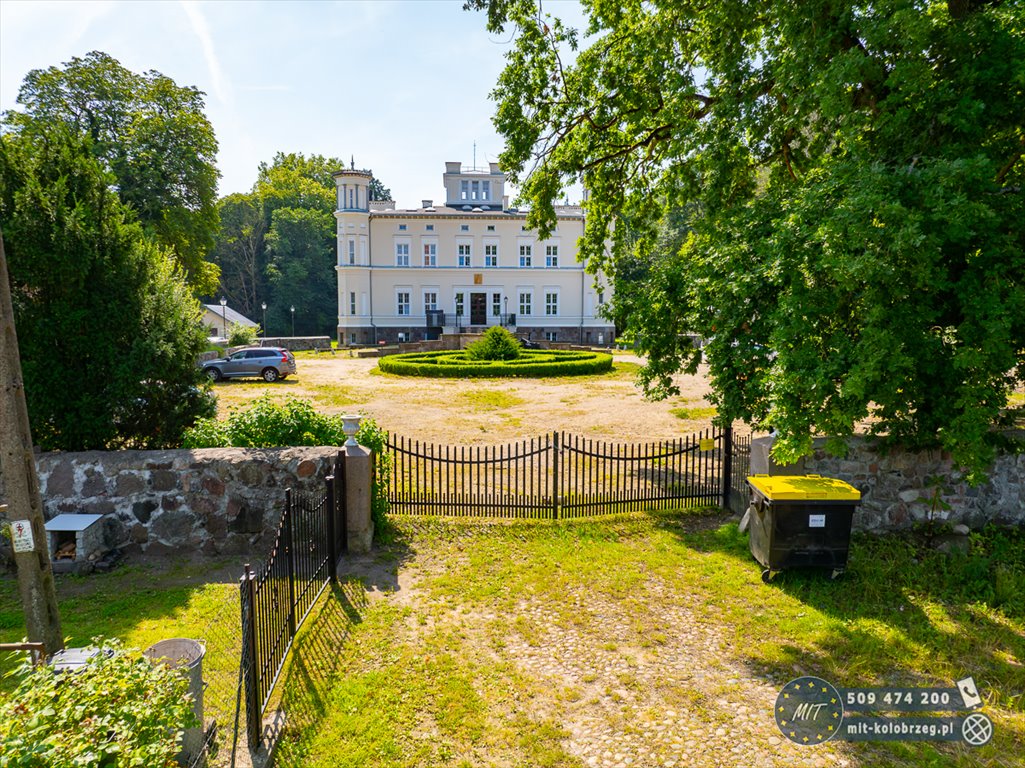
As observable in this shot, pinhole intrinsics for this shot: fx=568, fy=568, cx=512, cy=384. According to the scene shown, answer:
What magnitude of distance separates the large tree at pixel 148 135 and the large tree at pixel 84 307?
22.2 meters

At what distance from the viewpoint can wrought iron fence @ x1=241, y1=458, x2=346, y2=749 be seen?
3.55 meters

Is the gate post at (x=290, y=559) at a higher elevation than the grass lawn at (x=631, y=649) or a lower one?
higher

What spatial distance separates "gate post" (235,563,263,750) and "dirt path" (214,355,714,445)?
29.2 feet

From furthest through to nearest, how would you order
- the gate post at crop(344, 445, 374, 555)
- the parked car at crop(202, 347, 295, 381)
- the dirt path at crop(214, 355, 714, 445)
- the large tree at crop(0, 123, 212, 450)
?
the parked car at crop(202, 347, 295, 381) < the dirt path at crop(214, 355, 714, 445) < the gate post at crop(344, 445, 374, 555) < the large tree at crop(0, 123, 212, 450)

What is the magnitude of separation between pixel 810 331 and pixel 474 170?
47726 mm

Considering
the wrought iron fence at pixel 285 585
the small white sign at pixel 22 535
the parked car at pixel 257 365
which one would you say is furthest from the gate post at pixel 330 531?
the parked car at pixel 257 365

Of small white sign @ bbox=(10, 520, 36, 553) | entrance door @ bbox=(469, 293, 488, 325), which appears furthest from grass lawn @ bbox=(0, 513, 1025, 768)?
entrance door @ bbox=(469, 293, 488, 325)

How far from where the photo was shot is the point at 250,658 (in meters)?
3.51

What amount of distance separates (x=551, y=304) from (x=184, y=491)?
42.2 m

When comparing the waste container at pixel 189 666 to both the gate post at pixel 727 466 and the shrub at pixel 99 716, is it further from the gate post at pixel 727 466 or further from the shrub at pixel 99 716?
the gate post at pixel 727 466

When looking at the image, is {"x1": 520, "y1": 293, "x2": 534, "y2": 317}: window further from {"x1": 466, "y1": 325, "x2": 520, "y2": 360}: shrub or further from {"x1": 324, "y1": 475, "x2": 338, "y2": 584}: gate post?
{"x1": 324, "y1": 475, "x2": 338, "y2": 584}: gate post

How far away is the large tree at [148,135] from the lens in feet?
85.7

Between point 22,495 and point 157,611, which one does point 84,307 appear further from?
point 22,495

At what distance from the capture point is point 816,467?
749cm
